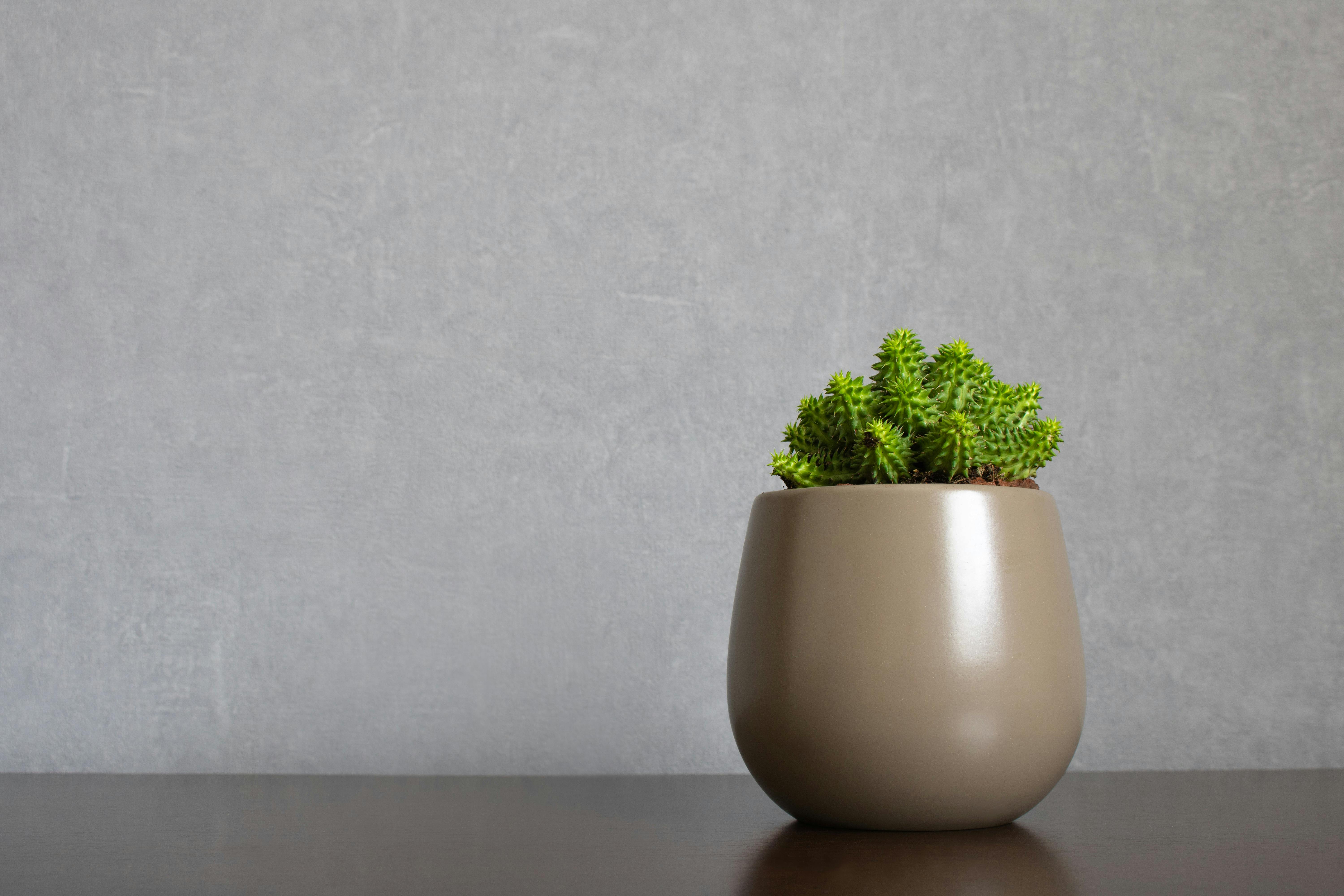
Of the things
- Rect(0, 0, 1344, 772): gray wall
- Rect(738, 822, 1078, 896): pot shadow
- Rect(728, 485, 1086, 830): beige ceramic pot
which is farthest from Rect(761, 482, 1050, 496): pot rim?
Rect(0, 0, 1344, 772): gray wall

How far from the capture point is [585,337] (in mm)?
987

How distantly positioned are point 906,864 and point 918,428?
225 mm

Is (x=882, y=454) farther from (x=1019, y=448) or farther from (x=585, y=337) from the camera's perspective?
(x=585, y=337)

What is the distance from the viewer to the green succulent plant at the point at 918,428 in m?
0.57

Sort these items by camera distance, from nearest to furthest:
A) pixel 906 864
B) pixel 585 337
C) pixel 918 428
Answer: pixel 906 864, pixel 918 428, pixel 585 337

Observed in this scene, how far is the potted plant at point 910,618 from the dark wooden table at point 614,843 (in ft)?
0.11

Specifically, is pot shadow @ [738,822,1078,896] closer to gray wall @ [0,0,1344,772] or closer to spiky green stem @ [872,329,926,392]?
spiky green stem @ [872,329,926,392]

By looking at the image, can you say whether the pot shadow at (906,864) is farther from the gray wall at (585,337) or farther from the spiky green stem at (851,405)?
the gray wall at (585,337)

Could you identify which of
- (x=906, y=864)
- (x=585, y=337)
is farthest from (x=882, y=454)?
(x=585, y=337)

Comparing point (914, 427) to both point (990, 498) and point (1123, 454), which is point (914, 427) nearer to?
point (990, 498)

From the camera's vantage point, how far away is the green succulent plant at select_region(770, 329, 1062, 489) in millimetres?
571

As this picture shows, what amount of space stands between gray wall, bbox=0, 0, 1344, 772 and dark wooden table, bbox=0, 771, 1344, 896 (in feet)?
0.51

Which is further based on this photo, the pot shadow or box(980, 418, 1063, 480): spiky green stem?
box(980, 418, 1063, 480): spiky green stem

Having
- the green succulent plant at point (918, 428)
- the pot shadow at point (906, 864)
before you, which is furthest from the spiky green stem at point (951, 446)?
the pot shadow at point (906, 864)
